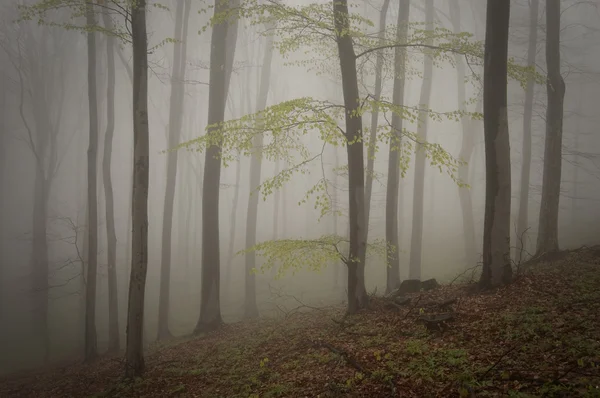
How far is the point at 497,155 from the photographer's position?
24.2 feet

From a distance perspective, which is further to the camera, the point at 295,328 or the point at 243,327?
the point at 243,327

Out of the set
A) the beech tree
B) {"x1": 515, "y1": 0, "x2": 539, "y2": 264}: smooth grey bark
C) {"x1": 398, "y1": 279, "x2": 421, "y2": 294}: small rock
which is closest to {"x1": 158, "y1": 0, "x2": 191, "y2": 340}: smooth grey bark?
the beech tree

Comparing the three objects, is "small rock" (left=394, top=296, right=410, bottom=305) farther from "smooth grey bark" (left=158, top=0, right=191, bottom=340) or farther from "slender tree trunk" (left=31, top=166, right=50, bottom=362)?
"slender tree trunk" (left=31, top=166, right=50, bottom=362)

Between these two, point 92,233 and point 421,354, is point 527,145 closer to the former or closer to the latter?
Answer: point 421,354

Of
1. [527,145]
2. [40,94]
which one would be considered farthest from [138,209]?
[40,94]

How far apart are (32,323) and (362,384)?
72.9 feet

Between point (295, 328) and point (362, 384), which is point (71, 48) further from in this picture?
point (362, 384)

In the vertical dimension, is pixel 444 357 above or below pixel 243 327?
above

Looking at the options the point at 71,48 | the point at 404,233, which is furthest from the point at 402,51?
the point at 71,48

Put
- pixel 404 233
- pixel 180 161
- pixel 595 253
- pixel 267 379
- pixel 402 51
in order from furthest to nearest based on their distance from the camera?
pixel 180 161 < pixel 404 233 < pixel 402 51 < pixel 595 253 < pixel 267 379

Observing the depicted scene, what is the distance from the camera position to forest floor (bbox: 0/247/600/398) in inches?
173

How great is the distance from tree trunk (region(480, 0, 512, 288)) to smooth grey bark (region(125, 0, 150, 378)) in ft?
24.3

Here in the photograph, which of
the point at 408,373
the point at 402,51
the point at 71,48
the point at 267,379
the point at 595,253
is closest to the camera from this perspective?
the point at 408,373

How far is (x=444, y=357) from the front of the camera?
509 cm
